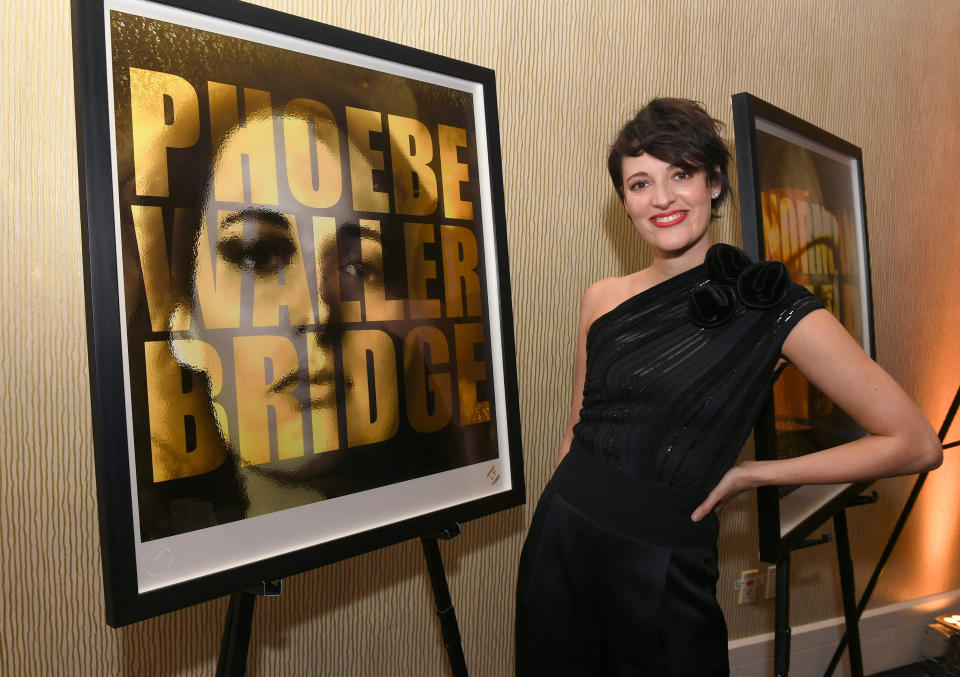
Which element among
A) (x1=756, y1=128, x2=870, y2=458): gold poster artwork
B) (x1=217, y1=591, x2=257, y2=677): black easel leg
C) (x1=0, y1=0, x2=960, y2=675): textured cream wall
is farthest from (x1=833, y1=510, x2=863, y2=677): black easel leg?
(x1=217, y1=591, x2=257, y2=677): black easel leg

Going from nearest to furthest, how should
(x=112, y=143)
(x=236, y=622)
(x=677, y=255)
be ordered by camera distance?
(x=112, y=143) → (x=236, y=622) → (x=677, y=255)

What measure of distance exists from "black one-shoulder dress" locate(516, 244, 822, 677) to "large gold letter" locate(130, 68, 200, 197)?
0.84 metres

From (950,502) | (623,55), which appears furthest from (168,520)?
(950,502)

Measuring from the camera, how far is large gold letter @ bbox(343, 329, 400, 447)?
47.9 inches

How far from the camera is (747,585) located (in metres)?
2.41

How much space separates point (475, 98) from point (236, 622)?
3.37ft

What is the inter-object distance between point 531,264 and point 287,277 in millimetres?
930

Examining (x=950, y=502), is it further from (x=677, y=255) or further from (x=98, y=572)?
(x=98, y=572)

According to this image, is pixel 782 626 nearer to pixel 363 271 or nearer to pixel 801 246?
pixel 801 246

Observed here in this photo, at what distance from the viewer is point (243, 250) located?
3.59ft

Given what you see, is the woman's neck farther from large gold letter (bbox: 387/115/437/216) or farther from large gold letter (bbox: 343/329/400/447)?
large gold letter (bbox: 343/329/400/447)

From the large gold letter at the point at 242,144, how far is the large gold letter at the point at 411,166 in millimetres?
243

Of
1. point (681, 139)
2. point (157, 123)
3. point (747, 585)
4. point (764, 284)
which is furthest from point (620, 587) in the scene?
point (747, 585)

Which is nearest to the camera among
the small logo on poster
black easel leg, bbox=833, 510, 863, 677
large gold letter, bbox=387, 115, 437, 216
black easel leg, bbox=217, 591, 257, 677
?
the small logo on poster
